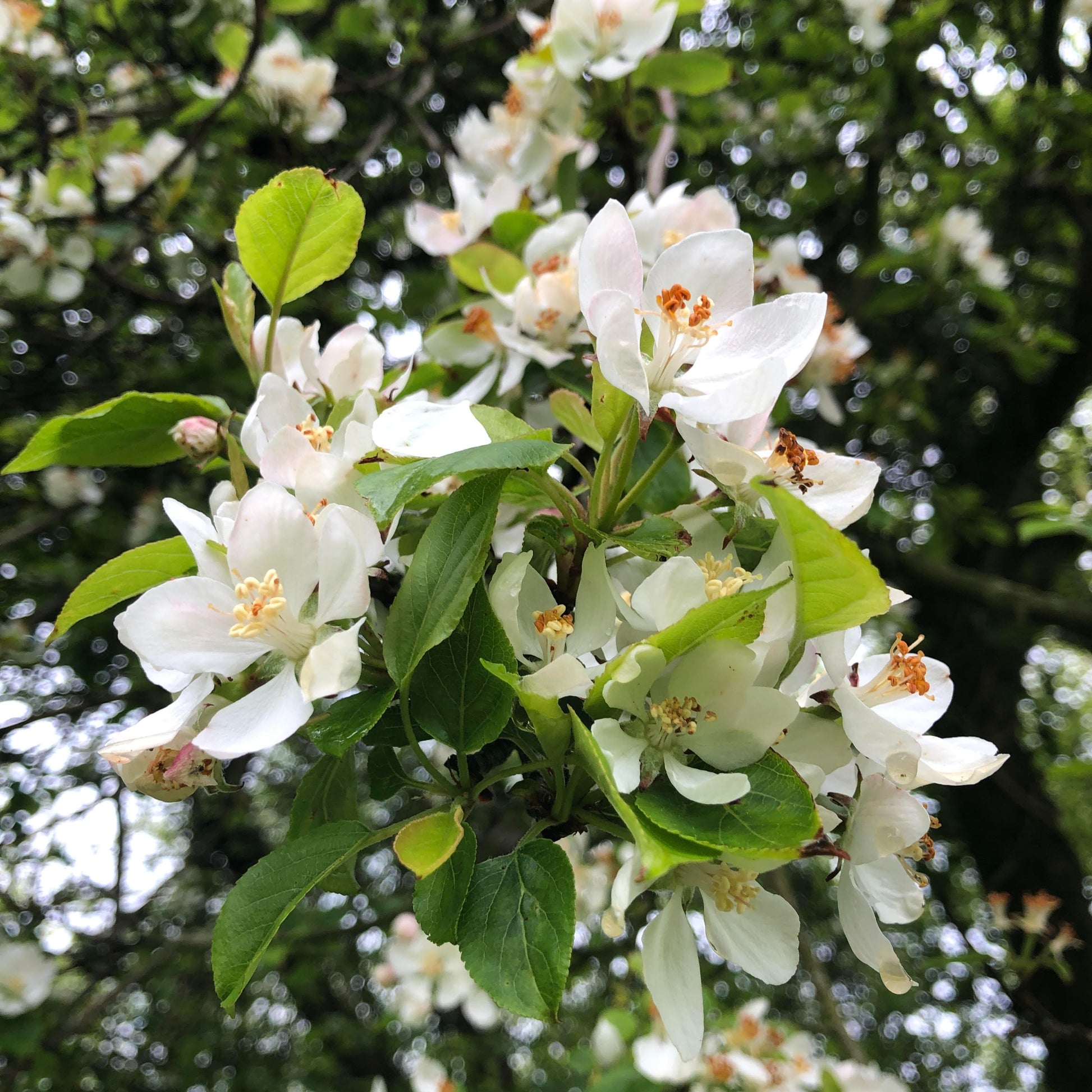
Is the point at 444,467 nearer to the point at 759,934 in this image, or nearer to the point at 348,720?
A: the point at 348,720

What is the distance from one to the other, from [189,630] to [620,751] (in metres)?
0.33

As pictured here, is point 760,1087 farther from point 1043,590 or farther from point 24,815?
point 1043,590

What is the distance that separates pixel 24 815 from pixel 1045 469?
4.90 m

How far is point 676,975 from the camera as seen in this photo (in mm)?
578

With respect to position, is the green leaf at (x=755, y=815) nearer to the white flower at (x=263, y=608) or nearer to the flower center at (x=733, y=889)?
the flower center at (x=733, y=889)

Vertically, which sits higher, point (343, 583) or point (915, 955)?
point (343, 583)

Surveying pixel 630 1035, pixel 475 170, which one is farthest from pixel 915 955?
pixel 475 170

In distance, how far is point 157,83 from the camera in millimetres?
2279

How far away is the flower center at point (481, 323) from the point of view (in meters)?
1.11

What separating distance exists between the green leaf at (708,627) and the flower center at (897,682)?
177 mm

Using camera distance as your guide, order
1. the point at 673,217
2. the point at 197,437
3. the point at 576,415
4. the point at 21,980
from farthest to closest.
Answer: the point at 21,980 → the point at 673,217 → the point at 197,437 → the point at 576,415

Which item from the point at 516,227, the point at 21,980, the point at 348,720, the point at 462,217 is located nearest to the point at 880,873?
the point at 348,720

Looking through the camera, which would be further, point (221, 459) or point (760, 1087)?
point (760, 1087)

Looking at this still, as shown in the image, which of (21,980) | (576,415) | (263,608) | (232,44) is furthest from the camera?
(21,980)
